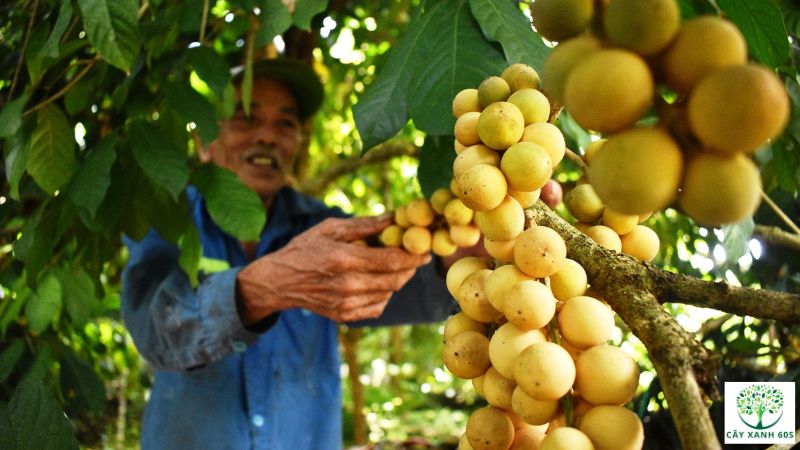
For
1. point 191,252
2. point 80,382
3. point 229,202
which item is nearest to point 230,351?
point 191,252

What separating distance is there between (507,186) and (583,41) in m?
0.21

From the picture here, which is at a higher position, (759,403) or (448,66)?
(448,66)

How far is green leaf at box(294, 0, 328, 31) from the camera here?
1076 mm

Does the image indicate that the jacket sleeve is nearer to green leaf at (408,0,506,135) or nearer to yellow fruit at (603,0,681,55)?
green leaf at (408,0,506,135)

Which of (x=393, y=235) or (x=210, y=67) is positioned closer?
(x=210, y=67)

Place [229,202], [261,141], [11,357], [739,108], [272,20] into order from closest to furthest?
[739,108]
[272,20]
[229,202]
[11,357]
[261,141]

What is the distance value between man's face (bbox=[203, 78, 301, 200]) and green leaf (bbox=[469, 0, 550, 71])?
156cm

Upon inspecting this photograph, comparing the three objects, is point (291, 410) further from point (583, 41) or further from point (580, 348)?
point (583, 41)

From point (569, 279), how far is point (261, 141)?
1904 millimetres

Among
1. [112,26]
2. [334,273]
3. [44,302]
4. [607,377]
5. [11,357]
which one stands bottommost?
[11,357]

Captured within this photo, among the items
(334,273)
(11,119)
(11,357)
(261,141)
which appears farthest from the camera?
(261,141)

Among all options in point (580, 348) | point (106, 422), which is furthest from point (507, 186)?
point (106, 422)

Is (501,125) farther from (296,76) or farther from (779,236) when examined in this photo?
(296,76)

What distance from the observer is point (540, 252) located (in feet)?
1.75
